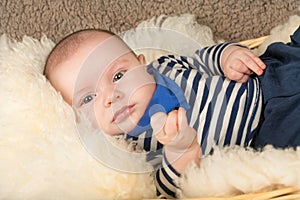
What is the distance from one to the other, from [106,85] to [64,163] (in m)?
0.18

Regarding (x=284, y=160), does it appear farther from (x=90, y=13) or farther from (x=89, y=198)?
(x=90, y=13)

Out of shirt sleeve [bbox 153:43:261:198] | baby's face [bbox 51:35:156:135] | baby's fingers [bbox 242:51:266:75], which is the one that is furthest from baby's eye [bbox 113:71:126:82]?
baby's fingers [bbox 242:51:266:75]

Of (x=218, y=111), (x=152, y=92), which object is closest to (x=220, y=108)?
(x=218, y=111)

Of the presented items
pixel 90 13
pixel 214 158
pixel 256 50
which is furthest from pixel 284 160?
pixel 90 13

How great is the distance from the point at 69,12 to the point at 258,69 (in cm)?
52

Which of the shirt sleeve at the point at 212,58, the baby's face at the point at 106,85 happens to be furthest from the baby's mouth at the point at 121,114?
the shirt sleeve at the point at 212,58

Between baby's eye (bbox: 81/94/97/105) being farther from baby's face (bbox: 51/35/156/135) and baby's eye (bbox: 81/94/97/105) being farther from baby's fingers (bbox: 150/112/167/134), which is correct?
baby's fingers (bbox: 150/112/167/134)

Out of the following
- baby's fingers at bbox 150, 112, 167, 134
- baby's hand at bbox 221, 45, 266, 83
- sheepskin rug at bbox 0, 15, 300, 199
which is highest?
baby's hand at bbox 221, 45, 266, 83

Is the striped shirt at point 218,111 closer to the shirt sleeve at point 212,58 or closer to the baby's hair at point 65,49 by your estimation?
the shirt sleeve at point 212,58

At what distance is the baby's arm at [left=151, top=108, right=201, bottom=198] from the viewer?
96cm

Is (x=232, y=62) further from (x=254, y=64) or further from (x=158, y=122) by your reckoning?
(x=158, y=122)

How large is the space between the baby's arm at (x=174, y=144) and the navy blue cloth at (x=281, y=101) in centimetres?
15

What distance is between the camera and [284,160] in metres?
0.87

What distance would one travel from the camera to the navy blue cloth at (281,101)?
3.42ft
